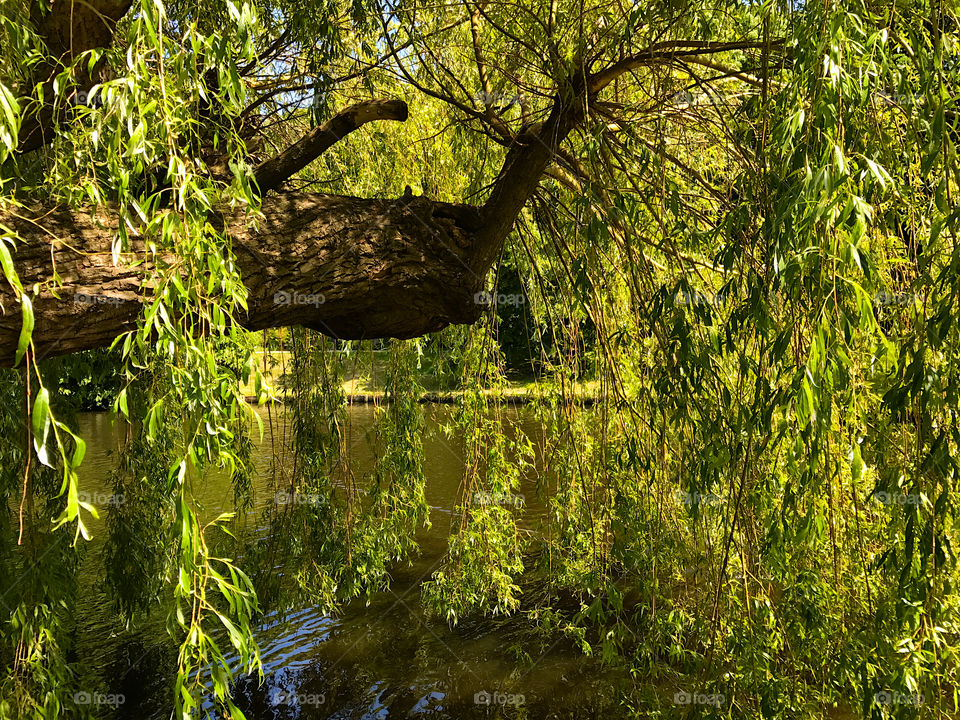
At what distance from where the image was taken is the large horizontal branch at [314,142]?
2.55 meters

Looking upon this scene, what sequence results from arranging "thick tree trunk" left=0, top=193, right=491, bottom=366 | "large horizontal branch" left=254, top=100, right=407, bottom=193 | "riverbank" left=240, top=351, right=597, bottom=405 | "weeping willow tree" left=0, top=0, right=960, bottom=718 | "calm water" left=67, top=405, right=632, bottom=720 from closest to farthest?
"weeping willow tree" left=0, top=0, right=960, bottom=718
"thick tree trunk" left=0, top=193, right=491, bottom=366
"large horizontal branch" left=254, top=100, right=407, bottom=193
"riverbank" left=240, top=351, right=597, bottom=405
"calm water" left=67, top=405, right=632, bottom=720

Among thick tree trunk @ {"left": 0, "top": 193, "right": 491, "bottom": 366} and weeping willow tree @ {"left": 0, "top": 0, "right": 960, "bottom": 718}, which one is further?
thick tree trunk @ {"left": 0, "top": 193, "right": 491, "bottom": 366}

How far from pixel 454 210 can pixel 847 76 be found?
152cm

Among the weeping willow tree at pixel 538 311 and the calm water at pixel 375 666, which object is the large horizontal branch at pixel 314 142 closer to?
the weeping willow tree at pixel 538 311

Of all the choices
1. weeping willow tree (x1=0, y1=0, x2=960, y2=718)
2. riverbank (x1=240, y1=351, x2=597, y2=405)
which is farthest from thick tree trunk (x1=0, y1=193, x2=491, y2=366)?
riverbank (x1=240, y1=351, x2=597, y2=405)

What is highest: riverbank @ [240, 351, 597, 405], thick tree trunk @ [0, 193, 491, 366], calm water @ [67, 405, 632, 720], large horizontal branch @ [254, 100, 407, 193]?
large horizontal branch @ [254, 100, 407, 193]

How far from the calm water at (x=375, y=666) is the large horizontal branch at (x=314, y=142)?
1.54m

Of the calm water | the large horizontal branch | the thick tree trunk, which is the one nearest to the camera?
the thick tree trunk

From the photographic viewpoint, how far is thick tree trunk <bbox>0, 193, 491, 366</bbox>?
190 centimetres

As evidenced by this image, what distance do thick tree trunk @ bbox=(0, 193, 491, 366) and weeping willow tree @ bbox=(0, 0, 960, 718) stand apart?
0.01 m

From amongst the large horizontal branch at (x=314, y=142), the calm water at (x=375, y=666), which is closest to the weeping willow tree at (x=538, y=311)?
the large horizontal branch at (x=314, y=142)

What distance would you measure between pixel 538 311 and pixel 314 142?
170 cm

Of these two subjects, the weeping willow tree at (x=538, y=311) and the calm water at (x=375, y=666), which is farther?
the calm water at (x=375, y=666)

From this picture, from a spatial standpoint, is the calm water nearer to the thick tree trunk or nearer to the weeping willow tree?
the weeping willow tree
